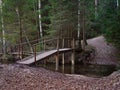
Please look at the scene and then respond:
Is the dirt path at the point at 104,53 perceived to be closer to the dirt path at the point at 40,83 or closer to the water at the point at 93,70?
the water at the point at 93,70

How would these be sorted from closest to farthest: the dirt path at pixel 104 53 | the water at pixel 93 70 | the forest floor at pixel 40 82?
the forest floor at pixel 40 82 → the water at pixel 93 70 → the dirt path at pixel 104 53

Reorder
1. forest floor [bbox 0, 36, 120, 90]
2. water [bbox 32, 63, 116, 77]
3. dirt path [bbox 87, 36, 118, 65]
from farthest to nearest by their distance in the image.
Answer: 1. dirt path [bbox 87, 36, 118, 65]
2. water [bbox 32, 63, 116, 77]
3. forest floor [bbox 0, 36, 120, 90]

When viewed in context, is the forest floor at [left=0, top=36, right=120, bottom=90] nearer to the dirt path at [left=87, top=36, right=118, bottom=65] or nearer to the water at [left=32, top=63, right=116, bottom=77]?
the water at [left=32, top=63, right=116, bottom=77]

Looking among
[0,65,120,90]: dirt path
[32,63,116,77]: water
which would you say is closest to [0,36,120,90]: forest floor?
[0,65,120,90]: dirt path

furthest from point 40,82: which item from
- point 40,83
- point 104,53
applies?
point 104,53

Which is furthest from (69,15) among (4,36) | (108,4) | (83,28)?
(4,36)

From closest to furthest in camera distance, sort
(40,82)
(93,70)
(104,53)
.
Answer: (40,82) < (93,70) < (104,53)

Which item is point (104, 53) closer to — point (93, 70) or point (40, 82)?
point (93, 70)

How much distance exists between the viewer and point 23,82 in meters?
9.34

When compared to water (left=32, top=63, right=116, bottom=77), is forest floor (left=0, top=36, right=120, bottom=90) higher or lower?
higher

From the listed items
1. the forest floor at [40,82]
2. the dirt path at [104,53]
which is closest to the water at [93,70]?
the dirt path at [104,53]

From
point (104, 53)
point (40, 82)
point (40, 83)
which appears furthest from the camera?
point (104, 53)

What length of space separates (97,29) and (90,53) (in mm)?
5649

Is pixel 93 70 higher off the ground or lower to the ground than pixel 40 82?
lower
